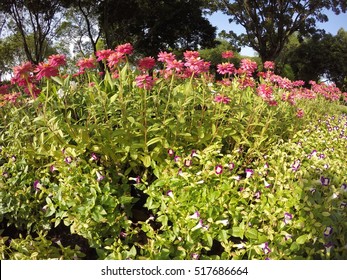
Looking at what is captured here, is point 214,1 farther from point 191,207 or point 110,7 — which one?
point 191,207

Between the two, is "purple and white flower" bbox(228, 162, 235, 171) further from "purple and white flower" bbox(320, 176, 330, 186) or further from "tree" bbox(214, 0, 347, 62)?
"tree" bbox(214, 0, 347, 62)

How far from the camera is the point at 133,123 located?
2.79 m

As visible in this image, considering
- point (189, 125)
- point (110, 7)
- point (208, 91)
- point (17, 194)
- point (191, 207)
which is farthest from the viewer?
point (110, 7)

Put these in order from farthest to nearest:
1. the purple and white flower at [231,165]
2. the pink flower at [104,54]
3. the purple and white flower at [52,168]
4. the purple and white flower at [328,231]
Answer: the pink flower at [104,54]
the purple and white flower at [52,168]
the purple and white flower at [231,165]
the purple and white flower at [328,231]

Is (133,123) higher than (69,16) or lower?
lower

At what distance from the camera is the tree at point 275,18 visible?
16.6 meters

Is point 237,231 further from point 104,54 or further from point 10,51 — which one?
point 10,51

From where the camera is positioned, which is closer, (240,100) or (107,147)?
(107,147)

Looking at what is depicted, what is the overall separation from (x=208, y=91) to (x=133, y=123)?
1.02m

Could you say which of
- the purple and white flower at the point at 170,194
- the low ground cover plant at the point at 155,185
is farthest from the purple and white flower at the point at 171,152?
the purple and white flower at the point at 170,194

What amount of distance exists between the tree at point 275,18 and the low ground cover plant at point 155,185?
589 inches

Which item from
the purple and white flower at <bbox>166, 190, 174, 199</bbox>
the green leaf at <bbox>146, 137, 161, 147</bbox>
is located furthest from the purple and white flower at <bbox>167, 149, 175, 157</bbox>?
the purple and white flower at <bbox>166, 190, 174, 199</bbox>

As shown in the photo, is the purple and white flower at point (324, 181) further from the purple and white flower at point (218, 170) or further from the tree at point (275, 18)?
the tree at point (275, 18)

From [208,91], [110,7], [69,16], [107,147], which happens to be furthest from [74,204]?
[69,16]
